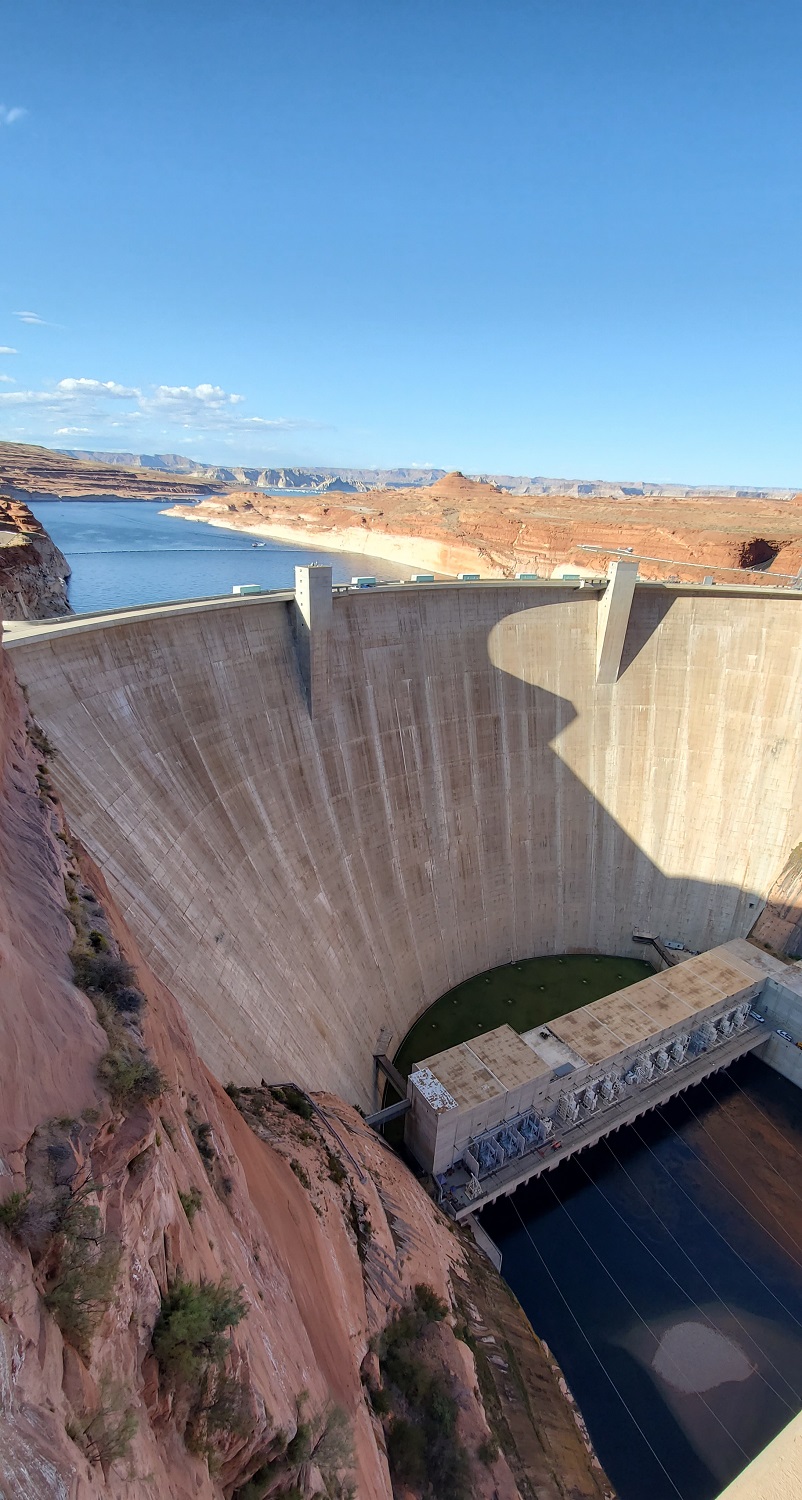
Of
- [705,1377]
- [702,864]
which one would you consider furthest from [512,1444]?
[702,864]

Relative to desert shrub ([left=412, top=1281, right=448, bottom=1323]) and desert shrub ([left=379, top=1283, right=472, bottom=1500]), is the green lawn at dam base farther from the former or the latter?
desert shrub ([left=379, top=1283, right=472, bottom=1500])

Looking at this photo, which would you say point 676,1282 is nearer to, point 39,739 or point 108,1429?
point 108,1429

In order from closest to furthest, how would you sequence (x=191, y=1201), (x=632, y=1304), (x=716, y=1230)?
(x=191, y=1201) < (x=632, y=1304) < (x=716, y=1230)

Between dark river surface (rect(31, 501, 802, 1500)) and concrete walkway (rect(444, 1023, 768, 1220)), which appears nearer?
dark river surface (rect(31, 501, 802, 1500))

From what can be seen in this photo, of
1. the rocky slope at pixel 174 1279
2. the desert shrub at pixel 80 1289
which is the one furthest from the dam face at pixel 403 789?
the desert shrub at pixel 80 1289

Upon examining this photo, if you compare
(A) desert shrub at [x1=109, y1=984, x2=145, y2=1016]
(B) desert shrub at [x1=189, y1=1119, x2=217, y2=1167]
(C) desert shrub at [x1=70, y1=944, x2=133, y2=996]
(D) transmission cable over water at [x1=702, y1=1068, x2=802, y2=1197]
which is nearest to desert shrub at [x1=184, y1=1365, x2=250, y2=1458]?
(B) desert shrub at [x1=189, y1=1119, x2=217, y2=1167]

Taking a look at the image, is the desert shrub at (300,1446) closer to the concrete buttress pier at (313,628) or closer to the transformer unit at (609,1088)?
the transformer unit at (609,1088)

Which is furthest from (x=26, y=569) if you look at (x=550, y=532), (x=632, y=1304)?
(x=550, y=532)
